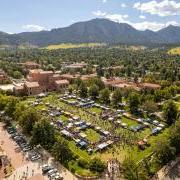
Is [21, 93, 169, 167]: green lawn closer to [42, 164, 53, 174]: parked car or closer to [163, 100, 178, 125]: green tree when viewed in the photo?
[42, 164, 53, 174]: parked car

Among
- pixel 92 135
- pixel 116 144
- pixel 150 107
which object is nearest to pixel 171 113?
pixel 150 107

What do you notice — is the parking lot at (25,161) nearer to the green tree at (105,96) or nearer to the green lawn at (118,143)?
the green lawn at (118,143)

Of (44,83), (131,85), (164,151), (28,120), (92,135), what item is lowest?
(44,83)

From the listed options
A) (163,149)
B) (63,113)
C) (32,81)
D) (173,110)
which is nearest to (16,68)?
(32,81)

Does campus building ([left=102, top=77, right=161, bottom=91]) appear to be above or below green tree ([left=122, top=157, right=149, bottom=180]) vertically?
below

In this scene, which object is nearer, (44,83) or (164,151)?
(164,151)

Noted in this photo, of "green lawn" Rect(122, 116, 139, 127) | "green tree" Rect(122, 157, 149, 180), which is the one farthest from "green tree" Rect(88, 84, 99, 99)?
"green tree" Rect(122, 157, 149, 180)

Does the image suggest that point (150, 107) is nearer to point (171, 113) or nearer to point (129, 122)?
point (171, 113)

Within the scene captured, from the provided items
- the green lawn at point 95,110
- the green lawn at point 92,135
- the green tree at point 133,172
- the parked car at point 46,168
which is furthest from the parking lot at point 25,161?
the green lawn at point 95,110

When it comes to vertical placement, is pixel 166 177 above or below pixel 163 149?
below

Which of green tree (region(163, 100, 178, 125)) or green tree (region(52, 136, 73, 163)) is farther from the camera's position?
green tree (region(163, 100, 178, 125))

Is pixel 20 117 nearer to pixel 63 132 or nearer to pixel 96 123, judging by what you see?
pixel 63 132

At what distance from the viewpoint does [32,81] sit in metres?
100

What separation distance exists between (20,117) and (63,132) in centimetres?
966
